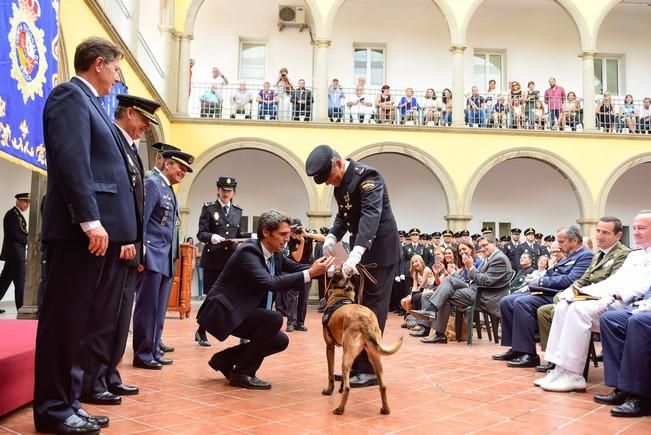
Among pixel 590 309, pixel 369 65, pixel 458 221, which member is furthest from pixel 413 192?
pixel 590 309

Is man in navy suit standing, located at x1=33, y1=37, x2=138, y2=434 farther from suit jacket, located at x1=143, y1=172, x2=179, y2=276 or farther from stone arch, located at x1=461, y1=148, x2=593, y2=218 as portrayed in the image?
stone arch, located at x1=461, y1=148, x2=593, y2=218

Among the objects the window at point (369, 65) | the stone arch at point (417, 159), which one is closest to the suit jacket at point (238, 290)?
the stone arch at point (417, 159)

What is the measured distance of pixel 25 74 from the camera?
600cm

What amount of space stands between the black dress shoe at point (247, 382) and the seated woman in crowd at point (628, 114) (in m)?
14.9

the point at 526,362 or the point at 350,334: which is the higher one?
the point at 350,334

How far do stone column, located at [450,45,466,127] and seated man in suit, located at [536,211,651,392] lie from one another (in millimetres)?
11167

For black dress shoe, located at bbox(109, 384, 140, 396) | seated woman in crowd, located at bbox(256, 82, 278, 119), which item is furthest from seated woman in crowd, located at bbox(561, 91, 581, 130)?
black dress shoe, located at bbox(109, 384, 140, 396)

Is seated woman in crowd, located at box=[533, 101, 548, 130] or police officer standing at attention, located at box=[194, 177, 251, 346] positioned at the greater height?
seated woman in crowd, located at box=[533, 101, 548, 130]

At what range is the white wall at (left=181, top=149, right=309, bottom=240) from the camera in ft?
57.6

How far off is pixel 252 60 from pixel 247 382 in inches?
588

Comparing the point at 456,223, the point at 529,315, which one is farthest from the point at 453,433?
the point at 456,223

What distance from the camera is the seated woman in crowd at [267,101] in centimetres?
1579

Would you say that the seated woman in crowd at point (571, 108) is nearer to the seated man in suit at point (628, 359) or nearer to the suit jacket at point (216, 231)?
the suit jacket at point (216, 231)

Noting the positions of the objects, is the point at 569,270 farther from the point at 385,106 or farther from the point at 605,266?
the point at 385,106
